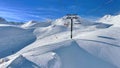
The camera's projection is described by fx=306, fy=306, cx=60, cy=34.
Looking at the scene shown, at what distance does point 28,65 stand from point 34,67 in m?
1.13

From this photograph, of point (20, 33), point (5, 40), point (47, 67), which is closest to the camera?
point (47, 67)

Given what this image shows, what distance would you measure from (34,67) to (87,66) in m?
7.64

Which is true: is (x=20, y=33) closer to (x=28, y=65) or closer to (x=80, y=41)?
(x=80, y=41)

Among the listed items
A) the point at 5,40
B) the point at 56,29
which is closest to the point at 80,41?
the point at 5,40

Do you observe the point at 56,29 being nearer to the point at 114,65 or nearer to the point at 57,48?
the point at 57,48

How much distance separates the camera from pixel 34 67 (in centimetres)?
4091

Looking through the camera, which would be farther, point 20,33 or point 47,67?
point 20,33

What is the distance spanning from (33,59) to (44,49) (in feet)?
20.0

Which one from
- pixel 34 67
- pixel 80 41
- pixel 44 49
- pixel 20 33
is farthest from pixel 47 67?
pixel 20 33

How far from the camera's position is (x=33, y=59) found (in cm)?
4375

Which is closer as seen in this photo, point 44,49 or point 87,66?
point 87,66

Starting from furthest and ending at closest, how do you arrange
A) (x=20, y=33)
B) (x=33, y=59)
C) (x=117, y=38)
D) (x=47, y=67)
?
(x=20, y=33) → (x=117, y=38) → (x=33, y=59) → (x=47, y=67)

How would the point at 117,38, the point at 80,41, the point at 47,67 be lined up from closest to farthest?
the point at 47,67 → the point at 80,41 → the point at 117,38

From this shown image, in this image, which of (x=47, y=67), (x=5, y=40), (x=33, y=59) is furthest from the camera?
(x=5, y=40)
